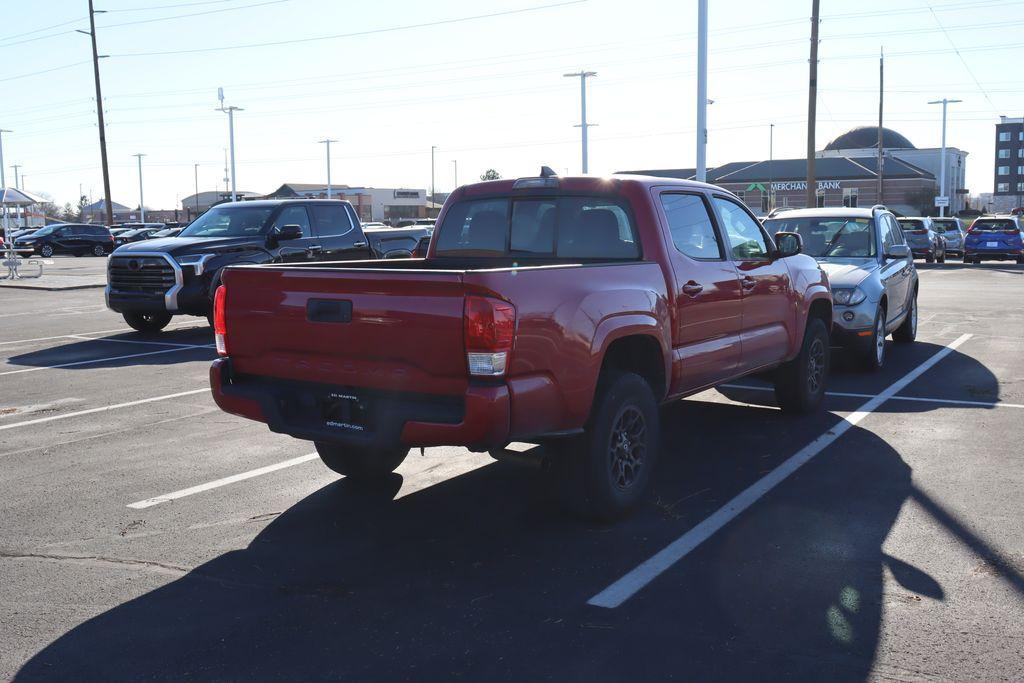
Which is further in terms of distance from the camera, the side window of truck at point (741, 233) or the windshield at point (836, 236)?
the windshield at point (836, 236)

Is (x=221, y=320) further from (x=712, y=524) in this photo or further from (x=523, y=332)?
(x=712, y=524)

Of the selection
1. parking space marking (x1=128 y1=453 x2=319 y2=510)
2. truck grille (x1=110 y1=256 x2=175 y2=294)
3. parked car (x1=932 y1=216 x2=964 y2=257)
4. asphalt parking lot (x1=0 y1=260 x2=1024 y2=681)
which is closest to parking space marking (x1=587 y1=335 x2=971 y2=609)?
asphalt parking lot (x1=0 y1=260 x2=1024 y2=681)

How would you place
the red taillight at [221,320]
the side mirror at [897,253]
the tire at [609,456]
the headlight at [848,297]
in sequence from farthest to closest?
the side mirror at [897,253] → the headlight at [848,297] → the red taillight at [221,320] → the tire at [609,456]

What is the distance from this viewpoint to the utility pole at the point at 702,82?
78.3 ft

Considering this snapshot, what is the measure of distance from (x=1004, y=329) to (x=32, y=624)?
13943mm

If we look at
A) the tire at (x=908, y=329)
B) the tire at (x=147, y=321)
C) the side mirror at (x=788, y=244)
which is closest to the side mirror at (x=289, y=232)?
the tire at (x=147, y=321)

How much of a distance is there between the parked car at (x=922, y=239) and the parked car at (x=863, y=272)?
22072mm

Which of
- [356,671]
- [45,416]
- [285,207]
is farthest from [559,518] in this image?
[285,207]

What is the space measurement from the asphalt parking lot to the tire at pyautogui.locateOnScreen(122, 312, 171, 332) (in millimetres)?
6675

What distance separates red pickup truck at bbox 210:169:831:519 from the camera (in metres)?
4.54

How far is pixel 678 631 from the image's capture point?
3957 millimetres

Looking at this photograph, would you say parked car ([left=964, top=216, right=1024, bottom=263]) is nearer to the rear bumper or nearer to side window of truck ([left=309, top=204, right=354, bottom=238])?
side window of truck ([left=309, top=204, right=354, bottom=238])

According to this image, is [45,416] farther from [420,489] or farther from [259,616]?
[259,616]

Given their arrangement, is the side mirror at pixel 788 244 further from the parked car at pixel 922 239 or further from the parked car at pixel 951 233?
the parked car at pixel 951 233
